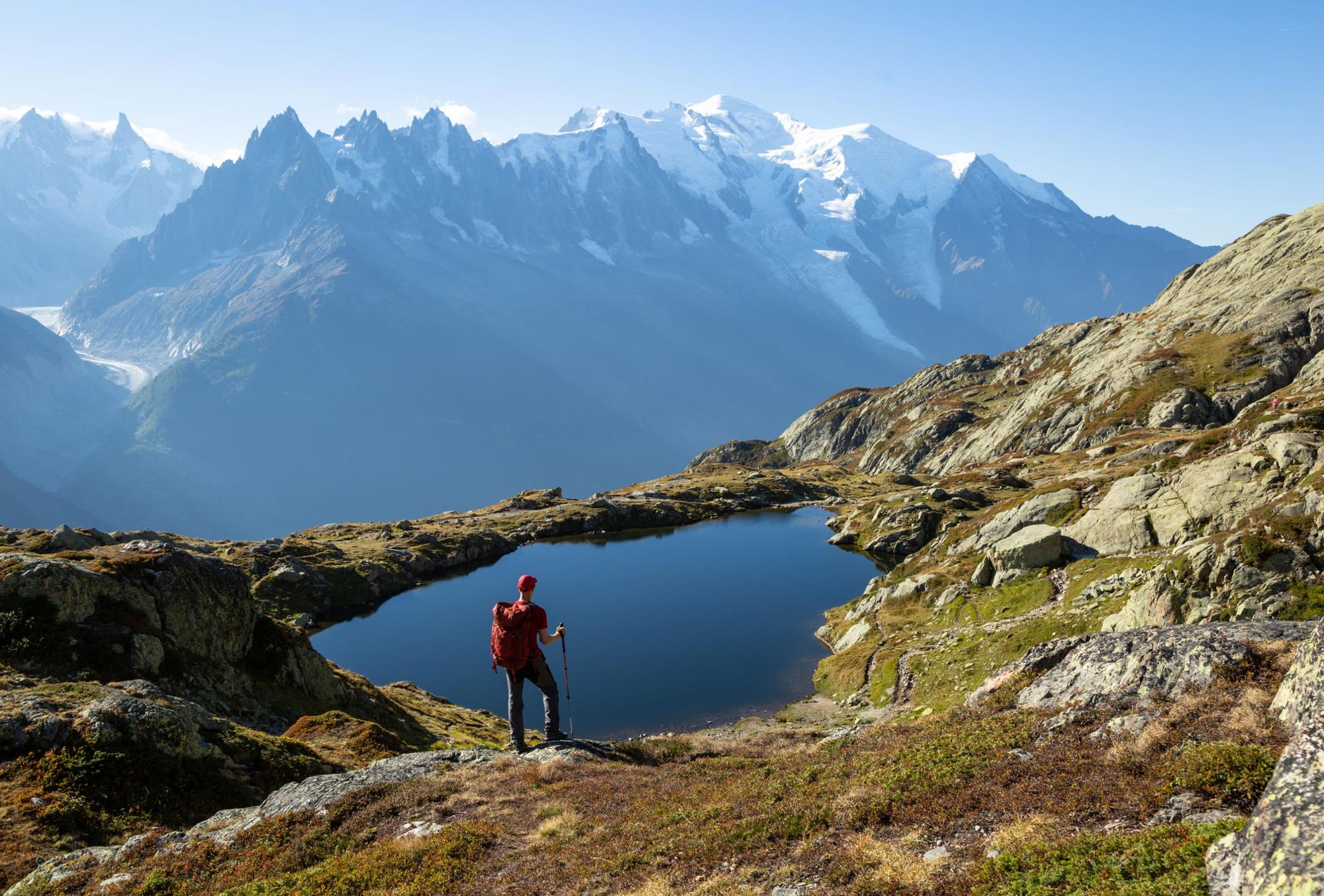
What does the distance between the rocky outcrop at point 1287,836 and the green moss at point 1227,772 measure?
2.77 metres

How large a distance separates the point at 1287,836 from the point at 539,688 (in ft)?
67.9

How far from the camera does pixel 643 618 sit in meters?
84.0

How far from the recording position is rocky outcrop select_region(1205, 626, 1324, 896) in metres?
7.38

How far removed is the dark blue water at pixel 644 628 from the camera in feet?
200

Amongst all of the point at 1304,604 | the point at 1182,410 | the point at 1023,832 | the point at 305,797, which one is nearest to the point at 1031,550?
the point at 1304,604

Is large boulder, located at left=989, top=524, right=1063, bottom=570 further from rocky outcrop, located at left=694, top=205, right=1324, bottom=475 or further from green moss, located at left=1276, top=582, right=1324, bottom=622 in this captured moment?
rocky outcrop, located at left=694, top=205, right=1324, bottom=475

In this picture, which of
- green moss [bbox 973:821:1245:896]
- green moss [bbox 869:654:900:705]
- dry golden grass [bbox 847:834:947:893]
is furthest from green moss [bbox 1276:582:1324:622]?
green moss [bbox 869:654:900:705]

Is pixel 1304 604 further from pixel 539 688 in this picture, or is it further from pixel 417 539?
pixel 417 539

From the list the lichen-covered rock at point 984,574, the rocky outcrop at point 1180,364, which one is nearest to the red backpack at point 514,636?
the lichen-covered rock at point 984,574

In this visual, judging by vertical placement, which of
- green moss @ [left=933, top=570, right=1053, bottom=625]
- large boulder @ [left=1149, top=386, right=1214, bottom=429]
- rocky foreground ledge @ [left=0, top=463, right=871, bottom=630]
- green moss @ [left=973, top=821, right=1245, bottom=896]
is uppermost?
large boulder @ [left=1149, top=386, right=1214, bottom=429]

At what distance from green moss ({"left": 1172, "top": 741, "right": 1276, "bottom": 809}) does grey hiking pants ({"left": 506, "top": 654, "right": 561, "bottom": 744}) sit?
58.4 ft

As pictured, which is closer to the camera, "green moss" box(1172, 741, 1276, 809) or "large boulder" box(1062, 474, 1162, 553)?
"green moss" box(1172, 741, 1276, 809)

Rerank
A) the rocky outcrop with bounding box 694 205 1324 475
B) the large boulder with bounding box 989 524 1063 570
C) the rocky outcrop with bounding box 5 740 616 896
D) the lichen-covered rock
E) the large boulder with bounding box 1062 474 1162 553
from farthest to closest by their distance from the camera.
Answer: the rocky outcrop with bounding box 694 205 1324 475 < the lichen-covered rock < the large boulder with bounding box 989 524 1063 570 < the large boulder with bounding box 1062 474 1162 553 < the rocky outcrop with bounding box 5 740 616 896

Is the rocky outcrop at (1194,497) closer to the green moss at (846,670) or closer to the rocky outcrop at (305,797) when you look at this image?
the green moss at (846,670)
